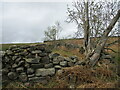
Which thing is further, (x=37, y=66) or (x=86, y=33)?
(x=86, y=33)

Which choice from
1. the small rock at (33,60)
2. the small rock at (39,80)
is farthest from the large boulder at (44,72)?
the small rock at (33,60)

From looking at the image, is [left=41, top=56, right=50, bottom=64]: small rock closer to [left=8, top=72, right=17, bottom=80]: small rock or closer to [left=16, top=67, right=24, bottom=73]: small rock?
[left=16, top=67, right=24, bottom=73]: small rock

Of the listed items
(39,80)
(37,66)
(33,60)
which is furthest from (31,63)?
(39,80)

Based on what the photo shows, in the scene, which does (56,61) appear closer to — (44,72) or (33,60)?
(44,72)

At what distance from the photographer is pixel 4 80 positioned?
4.76 meters

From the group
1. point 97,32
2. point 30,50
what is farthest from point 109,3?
point 30,50

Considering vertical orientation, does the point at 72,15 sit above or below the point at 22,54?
above

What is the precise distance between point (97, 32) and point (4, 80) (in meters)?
6.12

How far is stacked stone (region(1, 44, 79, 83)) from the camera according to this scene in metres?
4.96

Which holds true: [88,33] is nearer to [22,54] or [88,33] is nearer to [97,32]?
[97,32]

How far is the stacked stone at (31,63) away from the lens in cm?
496

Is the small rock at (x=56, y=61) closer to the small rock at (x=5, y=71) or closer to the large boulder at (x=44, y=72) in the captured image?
the large boulder at (x=44, y=72)

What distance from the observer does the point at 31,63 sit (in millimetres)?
5188

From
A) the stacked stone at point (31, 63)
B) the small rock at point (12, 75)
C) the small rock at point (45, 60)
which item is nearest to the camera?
the small rock at point (12, 75)
